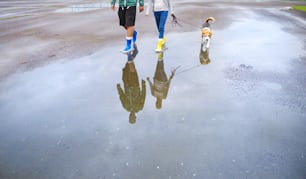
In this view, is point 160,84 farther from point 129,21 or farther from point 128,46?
point 129,21

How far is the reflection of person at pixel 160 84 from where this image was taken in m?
4.59

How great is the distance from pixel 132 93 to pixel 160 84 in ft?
2.07

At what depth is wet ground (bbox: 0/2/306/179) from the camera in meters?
2.95

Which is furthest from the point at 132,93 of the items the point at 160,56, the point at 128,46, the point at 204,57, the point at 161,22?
the point at 161,22

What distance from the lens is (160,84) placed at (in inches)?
202

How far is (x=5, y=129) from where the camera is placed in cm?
371

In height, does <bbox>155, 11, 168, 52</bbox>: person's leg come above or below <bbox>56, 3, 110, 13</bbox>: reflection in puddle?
above

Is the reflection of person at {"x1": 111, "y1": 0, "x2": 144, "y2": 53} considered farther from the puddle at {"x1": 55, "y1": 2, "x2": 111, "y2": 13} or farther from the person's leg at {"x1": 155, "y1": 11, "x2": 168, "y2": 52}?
the puddle at {"x1": 55, "y1": 2, "x2": 111, "y2": 13}

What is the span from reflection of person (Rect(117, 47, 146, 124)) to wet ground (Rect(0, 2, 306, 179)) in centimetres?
2

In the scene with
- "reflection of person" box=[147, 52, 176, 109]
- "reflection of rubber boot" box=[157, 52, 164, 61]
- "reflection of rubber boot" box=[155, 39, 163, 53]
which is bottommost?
"reflection of person" box=[147, 52, 176, 109]

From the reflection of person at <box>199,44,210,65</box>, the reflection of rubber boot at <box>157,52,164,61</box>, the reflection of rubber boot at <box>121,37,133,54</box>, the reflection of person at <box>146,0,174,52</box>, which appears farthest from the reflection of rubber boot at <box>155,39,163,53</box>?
the reflection of person at <box>199,44,210,65</box>

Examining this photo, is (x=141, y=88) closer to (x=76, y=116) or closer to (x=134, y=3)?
(x=76, y=116)

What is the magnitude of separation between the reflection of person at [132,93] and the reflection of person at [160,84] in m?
0.19

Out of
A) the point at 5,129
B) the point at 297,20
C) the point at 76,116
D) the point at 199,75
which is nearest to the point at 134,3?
the point at 199,75
